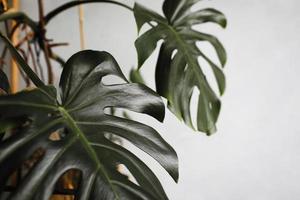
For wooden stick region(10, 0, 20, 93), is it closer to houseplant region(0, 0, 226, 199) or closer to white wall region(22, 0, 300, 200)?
white wall region(22, 0, 300, 200)

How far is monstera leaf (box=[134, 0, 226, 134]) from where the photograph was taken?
2.57 ft

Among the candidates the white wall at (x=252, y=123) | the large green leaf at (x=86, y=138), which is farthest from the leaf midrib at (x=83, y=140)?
the white wall at (x=252, y=123)

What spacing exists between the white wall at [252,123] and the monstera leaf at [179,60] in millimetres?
661

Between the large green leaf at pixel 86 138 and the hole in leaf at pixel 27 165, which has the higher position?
the large green leaf at pixel 86 138

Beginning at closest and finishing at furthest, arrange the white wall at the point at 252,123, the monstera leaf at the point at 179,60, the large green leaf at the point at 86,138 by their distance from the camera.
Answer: the large green leaf at the point at 86,138 < the monstera leaf at the point at 179,60 < the white wall at the point at 252,123

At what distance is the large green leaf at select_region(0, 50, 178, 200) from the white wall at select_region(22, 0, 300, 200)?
1032mm


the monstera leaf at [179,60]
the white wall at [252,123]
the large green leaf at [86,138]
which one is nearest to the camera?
the large green leaf at [86,138]

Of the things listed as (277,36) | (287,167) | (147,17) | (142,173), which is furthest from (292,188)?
(142,173)

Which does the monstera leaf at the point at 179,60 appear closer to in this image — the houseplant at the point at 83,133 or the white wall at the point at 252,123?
the houseplant at the point at 83,133

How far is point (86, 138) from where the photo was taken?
49 centimetres

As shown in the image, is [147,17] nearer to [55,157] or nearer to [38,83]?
[38,83]

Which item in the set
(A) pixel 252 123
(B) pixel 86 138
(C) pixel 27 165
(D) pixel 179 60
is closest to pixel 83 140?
(B) pixel 86 138

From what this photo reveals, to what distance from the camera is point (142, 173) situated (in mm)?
476

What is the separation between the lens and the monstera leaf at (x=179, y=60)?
0.78 meters
